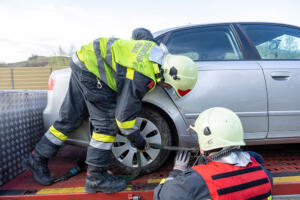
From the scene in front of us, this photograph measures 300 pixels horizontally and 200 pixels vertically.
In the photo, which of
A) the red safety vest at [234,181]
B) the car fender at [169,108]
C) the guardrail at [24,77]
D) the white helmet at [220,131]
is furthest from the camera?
the guardrail at [24,77]

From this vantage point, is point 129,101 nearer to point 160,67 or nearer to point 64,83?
point 160,67

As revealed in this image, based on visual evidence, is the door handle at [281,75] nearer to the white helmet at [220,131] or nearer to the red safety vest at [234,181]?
the white helmet at [220,131]

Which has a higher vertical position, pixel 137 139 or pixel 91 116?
pixel 91 116

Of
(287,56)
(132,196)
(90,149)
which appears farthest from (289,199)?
(90,149)

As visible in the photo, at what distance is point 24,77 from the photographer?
13094 mm

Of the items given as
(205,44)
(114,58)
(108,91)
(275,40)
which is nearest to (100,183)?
(108,91)

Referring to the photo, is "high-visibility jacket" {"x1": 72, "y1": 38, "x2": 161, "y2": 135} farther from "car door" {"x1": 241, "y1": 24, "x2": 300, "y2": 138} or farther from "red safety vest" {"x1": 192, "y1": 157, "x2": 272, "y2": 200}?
"car door" {"x1": 241, "y1": 24, "x2": 300, "y2": 138}

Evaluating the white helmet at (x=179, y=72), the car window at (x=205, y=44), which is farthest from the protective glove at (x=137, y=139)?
the car window at (x=205, y=44)

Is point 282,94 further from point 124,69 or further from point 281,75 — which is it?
point 124,69

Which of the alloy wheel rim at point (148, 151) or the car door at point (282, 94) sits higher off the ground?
the car door at point (282, 94)

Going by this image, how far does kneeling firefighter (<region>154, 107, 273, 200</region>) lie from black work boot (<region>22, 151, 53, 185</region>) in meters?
1.13

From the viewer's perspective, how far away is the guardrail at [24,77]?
12.8 m

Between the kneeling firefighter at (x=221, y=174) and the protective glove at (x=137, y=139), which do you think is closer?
the kneeling firefighter at (x=221, y=174)

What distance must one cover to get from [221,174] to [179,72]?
0.79 metres
